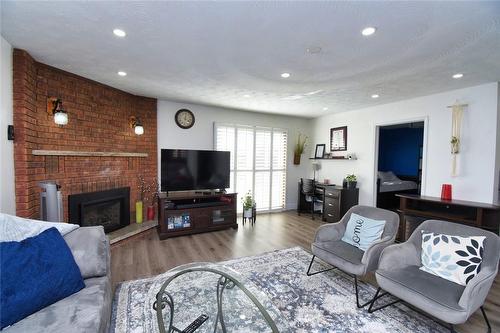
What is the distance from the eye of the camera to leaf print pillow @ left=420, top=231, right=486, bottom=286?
1.85 meters

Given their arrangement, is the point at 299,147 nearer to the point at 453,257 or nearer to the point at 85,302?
the point at 453,257

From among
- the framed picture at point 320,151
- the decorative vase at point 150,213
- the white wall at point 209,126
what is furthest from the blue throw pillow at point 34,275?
the framed picture at point 320,151

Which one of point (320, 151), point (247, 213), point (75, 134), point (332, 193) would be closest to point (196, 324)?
point (75, 134)

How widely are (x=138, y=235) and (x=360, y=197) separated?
4317mm

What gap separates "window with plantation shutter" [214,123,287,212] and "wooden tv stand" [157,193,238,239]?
3.01 feet

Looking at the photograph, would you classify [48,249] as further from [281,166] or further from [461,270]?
[281,166]

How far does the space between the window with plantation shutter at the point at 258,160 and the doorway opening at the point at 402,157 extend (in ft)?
7.89

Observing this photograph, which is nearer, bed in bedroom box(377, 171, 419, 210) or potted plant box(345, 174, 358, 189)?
potted plant box(345, 174, 358, 189)

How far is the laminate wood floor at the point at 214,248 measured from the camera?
8.07 feet

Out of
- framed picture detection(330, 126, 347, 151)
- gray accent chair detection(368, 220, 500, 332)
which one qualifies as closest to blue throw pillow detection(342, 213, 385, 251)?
gray accent chair detection(368, 220, 500, 332)

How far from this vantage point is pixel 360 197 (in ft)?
15.9

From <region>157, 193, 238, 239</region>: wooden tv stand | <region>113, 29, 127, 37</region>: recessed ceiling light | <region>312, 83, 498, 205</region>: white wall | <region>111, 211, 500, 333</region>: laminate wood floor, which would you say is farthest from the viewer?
<region>157, 193, 238, 239</region>: wooden tv stand

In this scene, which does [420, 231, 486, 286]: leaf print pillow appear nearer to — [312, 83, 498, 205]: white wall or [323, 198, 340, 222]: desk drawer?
[312, 83, 498, 205]: white wall

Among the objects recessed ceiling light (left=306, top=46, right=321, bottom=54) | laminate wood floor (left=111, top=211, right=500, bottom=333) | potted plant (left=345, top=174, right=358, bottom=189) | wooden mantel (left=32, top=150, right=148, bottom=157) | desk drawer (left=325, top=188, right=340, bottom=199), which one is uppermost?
recessed ceiling light (left=306, top=46, right=321, bottom=54)
